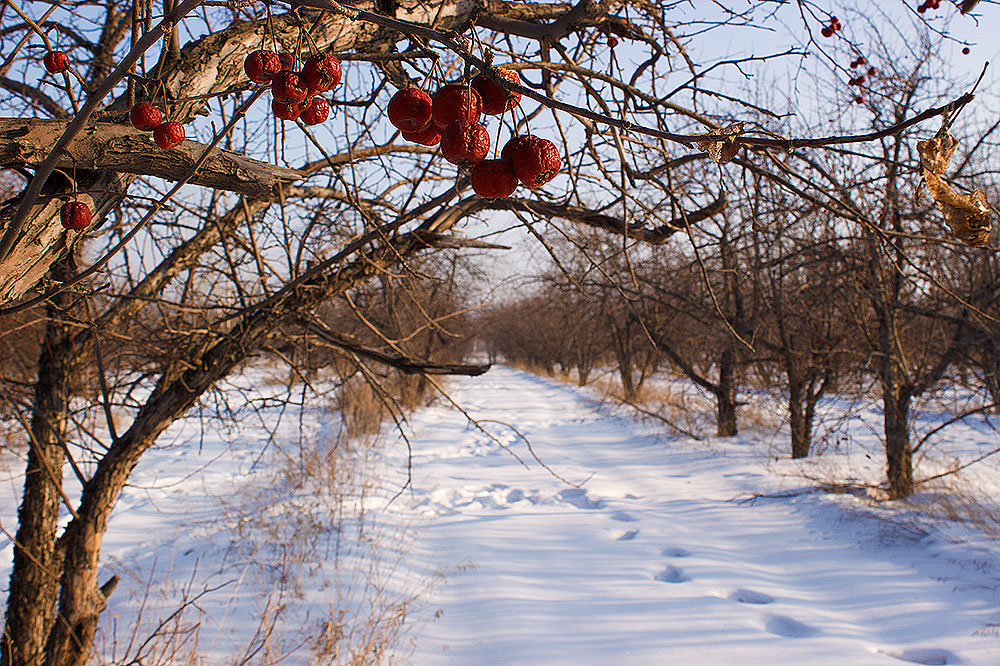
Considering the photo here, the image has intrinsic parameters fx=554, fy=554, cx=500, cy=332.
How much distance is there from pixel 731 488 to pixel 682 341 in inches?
230

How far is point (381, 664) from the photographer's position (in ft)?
9.16

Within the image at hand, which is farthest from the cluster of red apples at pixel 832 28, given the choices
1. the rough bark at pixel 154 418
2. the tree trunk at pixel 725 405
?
the tree trunk at pixel 725 405

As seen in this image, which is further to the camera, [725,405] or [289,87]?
[725,405]

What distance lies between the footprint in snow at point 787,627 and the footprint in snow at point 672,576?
2.06 feet

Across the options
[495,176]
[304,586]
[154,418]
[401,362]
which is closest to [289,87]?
[495,176]

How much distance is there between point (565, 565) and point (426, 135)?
12.2ft

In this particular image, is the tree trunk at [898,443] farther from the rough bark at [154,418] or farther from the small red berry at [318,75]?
the small red berry at [318,75]

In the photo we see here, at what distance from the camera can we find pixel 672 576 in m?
3.73

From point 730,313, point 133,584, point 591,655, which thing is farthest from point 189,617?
point 730,313

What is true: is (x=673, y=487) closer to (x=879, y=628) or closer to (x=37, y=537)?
(x=879, y=628)

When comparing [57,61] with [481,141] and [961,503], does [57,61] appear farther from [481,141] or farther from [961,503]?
[961,503]

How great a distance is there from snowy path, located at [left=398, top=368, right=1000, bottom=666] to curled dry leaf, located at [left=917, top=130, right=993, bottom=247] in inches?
104

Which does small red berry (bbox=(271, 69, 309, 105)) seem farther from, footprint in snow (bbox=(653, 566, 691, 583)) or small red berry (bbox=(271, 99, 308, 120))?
footprint in snow (bbox=(653, 566, 691, 583))

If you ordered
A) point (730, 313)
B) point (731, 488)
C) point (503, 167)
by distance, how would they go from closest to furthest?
1. point (503, 167)
2. point (731, 488)
3. point (730, 313)
